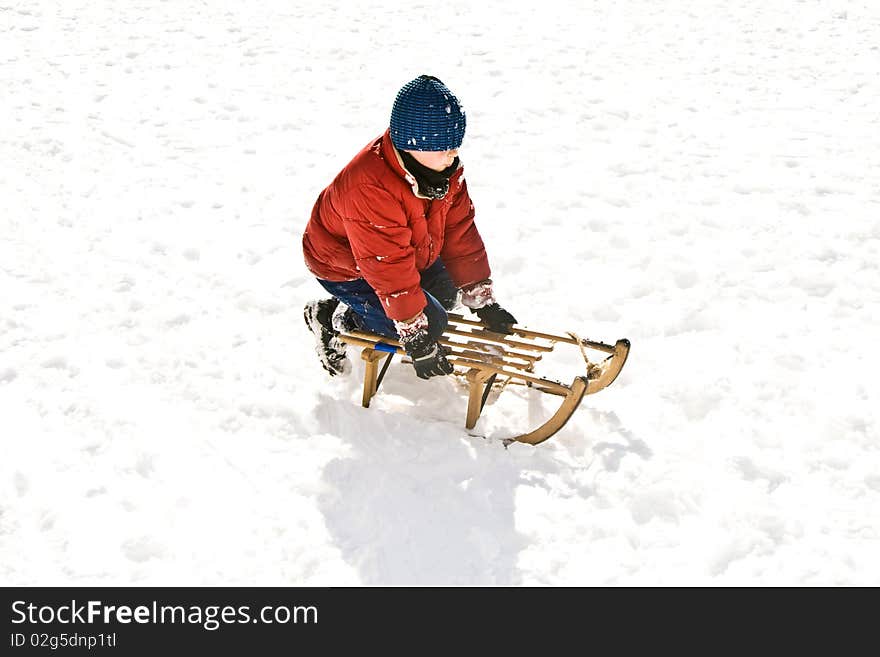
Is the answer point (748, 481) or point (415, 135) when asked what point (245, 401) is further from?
point (748, 481)

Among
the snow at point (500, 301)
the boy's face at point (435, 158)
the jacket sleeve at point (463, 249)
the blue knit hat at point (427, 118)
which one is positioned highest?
the blue knit hat at point (427, 118)

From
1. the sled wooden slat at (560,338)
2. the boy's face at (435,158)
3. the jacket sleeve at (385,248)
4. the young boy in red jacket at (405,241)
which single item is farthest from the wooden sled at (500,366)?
the boy's face at (435,158)

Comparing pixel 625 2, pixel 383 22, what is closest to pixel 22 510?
pixel 383 22

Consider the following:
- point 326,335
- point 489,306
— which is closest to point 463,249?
point 489,306

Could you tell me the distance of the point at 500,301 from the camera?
13.6 ft

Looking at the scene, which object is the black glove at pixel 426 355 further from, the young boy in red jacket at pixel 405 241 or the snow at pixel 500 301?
the snow at pixel 500 301

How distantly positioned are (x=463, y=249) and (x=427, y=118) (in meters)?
0.81

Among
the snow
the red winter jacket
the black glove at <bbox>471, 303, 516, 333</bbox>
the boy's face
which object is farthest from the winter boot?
the boy's face

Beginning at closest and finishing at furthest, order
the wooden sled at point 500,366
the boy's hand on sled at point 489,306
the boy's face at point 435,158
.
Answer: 1. the boy's face at point 435,158
2. the wooden sled at point 500,366
3. the boy's hand on sled at point 489,306

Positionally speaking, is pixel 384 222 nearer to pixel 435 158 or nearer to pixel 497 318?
pixel 435 158

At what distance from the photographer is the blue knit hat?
2699mm

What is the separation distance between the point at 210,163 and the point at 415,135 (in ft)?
11.5

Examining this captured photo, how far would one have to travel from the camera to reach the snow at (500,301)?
8.97 feet
